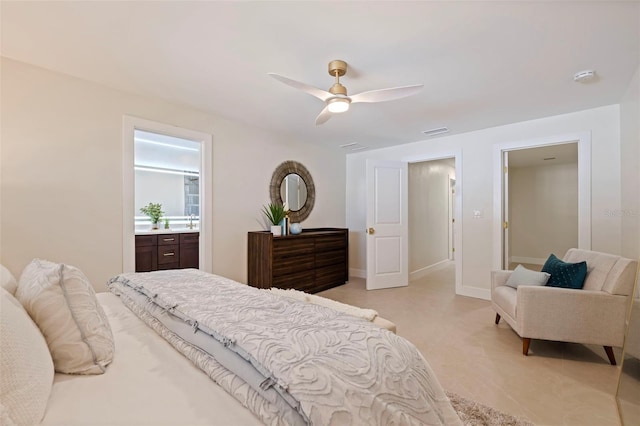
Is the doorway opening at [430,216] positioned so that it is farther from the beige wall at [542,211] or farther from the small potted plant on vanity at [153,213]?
the small potted plant on vanity at [153,213]

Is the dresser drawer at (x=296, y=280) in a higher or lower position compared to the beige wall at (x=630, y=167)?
lower

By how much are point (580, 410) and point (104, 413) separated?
2.43m

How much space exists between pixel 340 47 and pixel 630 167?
9.83ft

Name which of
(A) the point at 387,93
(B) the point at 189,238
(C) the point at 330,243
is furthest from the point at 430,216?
(B) the point at 189,238

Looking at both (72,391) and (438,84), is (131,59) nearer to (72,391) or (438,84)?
(72,391)

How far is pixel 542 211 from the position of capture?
6.59 m

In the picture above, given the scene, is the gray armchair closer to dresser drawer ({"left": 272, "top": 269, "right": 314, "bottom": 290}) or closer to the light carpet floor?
the light carpet floor

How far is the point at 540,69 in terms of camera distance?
96.4 inches

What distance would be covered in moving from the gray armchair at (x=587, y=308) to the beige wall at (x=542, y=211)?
15.4 feet

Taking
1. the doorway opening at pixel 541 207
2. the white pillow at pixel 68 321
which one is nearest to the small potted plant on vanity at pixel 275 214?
the white pillow at pixel 68 321

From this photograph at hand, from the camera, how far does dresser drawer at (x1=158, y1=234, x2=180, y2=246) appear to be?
438cm

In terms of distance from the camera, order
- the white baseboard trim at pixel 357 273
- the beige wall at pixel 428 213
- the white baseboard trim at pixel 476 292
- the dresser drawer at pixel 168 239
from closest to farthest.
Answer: the white baseboard trim at pixel 476 292 → the dresser drawer at pixel 168 239 → the white baseboard trim at pixel 357 273 → the beige wall at pixel 428 213

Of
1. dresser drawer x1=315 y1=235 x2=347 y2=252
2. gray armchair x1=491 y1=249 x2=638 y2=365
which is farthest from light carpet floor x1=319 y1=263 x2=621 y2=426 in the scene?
dresser drawer x1=315 y1=235 x2=347 y2=252

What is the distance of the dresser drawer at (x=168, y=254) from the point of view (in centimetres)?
439
